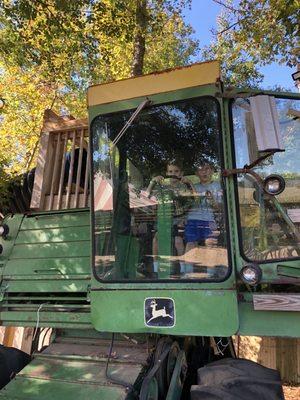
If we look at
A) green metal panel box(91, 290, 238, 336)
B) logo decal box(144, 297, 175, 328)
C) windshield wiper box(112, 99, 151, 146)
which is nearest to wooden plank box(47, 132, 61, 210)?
windshield wiper box(112, 99, 151, 146)

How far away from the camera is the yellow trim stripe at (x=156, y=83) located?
336 cm

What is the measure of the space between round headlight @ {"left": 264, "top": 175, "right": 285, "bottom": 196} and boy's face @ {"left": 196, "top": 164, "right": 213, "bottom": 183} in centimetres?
43

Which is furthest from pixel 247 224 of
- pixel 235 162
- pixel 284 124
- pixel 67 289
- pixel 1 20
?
pixel 1 20

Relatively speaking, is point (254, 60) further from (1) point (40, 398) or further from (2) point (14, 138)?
(1) point (40, 398)

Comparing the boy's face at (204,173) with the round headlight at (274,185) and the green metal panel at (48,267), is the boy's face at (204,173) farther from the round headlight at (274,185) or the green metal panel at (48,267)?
the green metal panel at (48,267)

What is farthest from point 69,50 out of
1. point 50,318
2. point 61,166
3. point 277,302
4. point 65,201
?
point 277,302

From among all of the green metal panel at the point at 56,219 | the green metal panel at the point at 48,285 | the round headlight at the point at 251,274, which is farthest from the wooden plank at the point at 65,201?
the round headlight at the point at 251,274

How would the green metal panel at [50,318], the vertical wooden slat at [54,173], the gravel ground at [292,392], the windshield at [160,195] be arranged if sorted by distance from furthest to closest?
1. the gravel ground at [292,392]
2. the vertical wooden slat at [54,173]
3. the green metal panel at [50,318]
4. the windshield at [160,195]

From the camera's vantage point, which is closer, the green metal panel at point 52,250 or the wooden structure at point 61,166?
the green metal panel at point 52,250

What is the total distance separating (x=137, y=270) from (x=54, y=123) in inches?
87.2

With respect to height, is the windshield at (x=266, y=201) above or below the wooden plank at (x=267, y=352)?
above

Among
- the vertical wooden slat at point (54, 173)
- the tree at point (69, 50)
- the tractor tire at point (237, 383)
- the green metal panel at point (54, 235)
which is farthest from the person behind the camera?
the tree at point (69, 50)

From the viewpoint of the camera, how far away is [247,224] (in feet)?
10.7

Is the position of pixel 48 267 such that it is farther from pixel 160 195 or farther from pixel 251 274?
pixel 251 274
